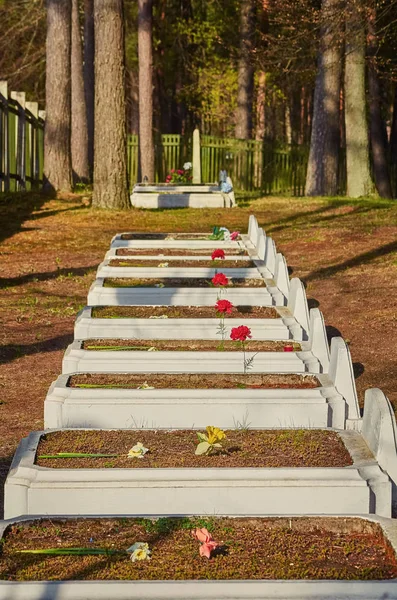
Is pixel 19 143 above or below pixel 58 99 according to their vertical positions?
below

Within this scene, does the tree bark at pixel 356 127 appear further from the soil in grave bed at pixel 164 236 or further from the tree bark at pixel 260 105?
the tree bark at pixel 260 105

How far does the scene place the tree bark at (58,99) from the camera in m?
22.3

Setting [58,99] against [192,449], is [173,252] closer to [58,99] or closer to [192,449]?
[192,449]

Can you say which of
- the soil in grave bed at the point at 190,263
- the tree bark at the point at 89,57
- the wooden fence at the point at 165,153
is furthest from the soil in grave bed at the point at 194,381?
the tree bark at the point at 89,57

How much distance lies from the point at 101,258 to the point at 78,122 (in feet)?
46.7

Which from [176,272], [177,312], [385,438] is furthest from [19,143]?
[385,438]

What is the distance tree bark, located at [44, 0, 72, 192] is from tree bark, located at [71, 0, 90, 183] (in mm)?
4028

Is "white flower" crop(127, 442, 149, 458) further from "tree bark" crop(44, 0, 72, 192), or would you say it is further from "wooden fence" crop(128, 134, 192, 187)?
"wooden fence" crop(128, 134, 192, 187)

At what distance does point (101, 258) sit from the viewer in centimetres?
1431

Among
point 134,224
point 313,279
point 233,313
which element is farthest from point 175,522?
point 134,224

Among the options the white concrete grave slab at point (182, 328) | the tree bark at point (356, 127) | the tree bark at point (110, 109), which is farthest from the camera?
the tree bark at point (356, 127)

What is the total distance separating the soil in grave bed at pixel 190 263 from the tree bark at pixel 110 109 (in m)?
7.92

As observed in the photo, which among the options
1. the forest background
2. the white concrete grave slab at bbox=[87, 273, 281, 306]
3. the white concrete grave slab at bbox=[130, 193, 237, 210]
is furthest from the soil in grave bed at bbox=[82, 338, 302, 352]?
the white concrete grave slab at bbox=[130, 193, 237, 210]

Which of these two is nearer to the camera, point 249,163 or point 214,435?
point 214,435
